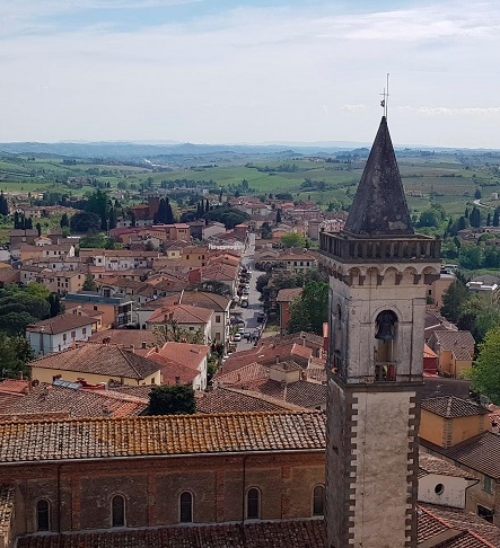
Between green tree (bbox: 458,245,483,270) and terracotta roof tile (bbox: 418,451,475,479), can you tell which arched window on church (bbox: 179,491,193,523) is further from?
green tree (bbox: 458,245,483,270)

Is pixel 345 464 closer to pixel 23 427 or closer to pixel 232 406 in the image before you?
pixel 23 427

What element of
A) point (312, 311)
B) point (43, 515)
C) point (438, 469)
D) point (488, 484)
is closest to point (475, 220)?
point (312, 311)

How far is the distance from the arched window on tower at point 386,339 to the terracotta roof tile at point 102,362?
31.9 m

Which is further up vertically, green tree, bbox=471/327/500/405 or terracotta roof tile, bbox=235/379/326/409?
terracotta roof tile, bbox=235/379/326/409

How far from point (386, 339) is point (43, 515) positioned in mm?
11504

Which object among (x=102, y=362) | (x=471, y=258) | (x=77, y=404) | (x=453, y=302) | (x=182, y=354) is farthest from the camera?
(x=471, y=258)

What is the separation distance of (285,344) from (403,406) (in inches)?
1641

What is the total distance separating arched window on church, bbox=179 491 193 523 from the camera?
2338 centimetres

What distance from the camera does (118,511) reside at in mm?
22953

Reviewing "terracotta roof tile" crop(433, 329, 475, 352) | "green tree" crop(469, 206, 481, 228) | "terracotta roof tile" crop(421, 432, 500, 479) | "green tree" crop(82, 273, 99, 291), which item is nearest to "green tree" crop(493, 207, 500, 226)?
"green tree" crop(469, 206, 481, 228)

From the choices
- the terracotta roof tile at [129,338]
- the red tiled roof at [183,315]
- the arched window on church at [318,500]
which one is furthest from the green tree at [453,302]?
the arched window on church at [318,500]

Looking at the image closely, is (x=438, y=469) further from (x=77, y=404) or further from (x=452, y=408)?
(x=77, y=404)

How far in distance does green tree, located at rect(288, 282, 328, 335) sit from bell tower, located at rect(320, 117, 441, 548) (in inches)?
2100

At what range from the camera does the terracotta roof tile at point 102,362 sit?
51.9 metres
